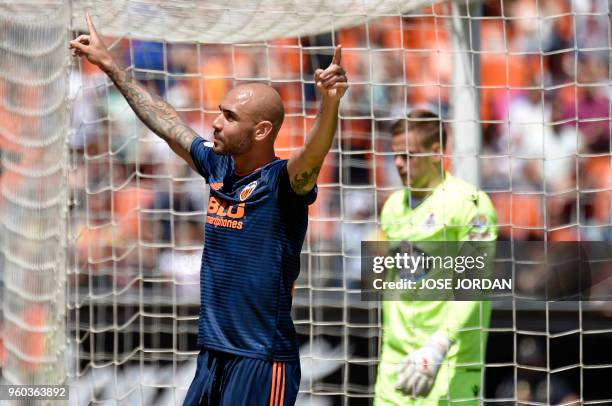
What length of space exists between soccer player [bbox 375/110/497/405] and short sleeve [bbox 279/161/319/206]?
1.34 meters

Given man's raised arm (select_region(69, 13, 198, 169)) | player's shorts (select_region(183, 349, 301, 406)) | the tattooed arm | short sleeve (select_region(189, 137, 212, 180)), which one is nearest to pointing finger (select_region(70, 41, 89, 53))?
man's raised arm (select_region(69, 13, 198, 169))

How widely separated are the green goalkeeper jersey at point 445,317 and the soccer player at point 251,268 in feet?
3.85

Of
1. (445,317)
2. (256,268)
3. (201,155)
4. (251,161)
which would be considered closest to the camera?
(256,268)

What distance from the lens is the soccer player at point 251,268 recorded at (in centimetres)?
316

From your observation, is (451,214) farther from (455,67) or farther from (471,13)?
(471,13)

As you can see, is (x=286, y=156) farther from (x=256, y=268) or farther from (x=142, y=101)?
(x=256, y=268)

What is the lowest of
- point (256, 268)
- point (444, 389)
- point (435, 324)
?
point (444, 389)

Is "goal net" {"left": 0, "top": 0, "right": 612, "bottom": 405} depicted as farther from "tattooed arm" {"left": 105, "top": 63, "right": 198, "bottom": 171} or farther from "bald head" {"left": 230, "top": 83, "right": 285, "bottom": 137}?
"bald head" {"left": 230, "top": 83, "right": 285, "bottom": 137}

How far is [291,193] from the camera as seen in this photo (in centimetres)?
314

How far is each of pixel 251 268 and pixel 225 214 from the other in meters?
0.19

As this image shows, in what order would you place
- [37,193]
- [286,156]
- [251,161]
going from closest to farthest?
[251,161], [37,193], [286,156]

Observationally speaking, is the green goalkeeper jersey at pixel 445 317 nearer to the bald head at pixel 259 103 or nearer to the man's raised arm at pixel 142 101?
the man's raised arm at pixel 142 101

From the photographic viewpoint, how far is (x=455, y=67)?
5.09m

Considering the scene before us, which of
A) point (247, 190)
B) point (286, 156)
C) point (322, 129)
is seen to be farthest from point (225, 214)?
point (286, 156)
